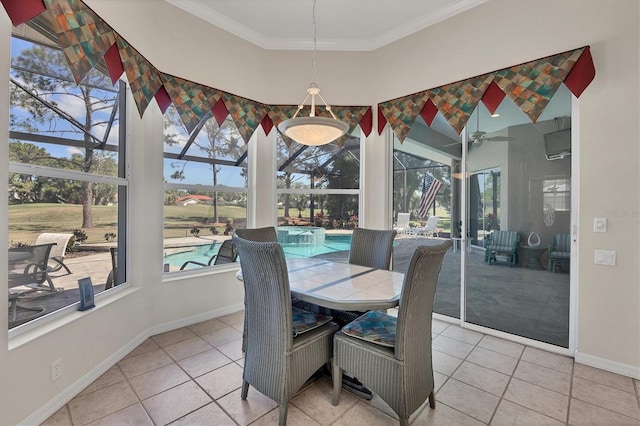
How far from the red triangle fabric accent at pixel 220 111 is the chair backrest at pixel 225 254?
142cm

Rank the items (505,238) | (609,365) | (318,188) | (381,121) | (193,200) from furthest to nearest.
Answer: (318,188)
(381,121)
(193,200)
(505,238)
(609,365)

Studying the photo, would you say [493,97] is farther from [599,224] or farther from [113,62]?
[113,62]

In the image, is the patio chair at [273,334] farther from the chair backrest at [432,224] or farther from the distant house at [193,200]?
the chair backrest at [432,224]

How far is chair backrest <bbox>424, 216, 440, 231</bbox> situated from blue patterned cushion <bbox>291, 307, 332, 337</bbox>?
6.58 feet

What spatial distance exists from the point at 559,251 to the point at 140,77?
403cm

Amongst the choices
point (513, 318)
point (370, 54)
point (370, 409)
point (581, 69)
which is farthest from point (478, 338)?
point (370, 54)

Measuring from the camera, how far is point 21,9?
1.57m

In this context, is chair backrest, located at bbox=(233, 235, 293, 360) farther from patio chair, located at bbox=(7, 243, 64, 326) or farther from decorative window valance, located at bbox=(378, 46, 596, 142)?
decorative window valance, located at bbox=(378, 46, 596, 142)

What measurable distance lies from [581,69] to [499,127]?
74cm

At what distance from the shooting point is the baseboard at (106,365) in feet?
5.71

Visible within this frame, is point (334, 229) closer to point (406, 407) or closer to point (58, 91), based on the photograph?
point (406, 407)

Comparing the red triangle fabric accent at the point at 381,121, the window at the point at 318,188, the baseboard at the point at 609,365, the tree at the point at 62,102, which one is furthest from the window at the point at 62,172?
the baseboard at the point at 609,365

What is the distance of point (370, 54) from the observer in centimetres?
373

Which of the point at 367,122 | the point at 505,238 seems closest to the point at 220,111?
the point at 367,122
